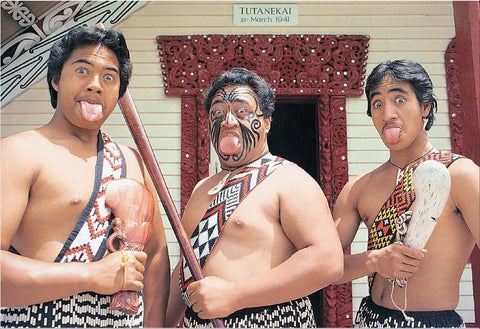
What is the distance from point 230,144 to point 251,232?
1.19ft

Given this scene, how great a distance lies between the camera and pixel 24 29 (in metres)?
4.35

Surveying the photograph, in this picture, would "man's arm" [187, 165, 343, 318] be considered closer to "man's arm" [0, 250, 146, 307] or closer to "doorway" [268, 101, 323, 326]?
"man's arm" [0, 250, 146, 307]

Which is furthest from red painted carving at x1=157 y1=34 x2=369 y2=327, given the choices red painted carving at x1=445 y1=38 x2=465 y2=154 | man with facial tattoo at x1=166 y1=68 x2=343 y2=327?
man with facial tattoo at x1=166 y1=68 x2=343 y2=327

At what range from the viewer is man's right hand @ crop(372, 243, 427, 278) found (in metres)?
1.83

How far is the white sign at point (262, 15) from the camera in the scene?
4.44m

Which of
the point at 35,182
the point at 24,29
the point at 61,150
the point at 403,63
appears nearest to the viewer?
the point at 35,182

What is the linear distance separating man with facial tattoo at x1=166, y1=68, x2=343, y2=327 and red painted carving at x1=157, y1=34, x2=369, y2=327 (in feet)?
7.17

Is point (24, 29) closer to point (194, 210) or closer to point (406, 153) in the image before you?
point (194, 210)

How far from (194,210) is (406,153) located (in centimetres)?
89

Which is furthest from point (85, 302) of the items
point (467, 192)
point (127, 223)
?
point (467, 192)

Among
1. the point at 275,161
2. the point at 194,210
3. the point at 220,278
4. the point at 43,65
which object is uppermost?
the point at 43,65

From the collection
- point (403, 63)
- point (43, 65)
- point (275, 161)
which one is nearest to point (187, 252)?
point (275, 161)

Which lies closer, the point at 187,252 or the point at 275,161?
the point at 187,252

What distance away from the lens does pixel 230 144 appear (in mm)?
2008
